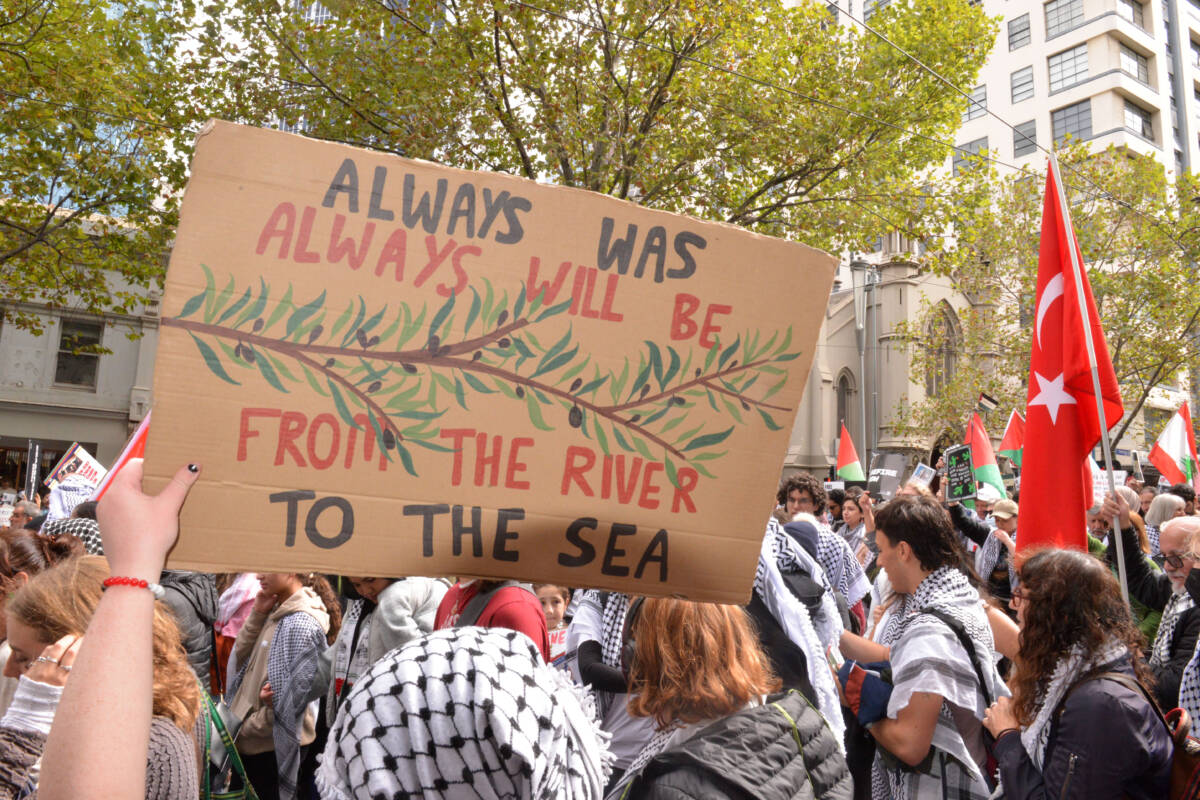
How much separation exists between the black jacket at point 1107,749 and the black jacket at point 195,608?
3476mm

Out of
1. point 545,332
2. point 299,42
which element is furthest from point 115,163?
point 545,332

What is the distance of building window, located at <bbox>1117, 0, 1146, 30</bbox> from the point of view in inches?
1403

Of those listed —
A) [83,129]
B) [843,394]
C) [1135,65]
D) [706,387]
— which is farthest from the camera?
[843,394]

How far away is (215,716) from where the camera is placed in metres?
2.65

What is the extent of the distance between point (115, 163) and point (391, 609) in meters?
9.46

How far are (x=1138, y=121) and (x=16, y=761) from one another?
42.5 meters

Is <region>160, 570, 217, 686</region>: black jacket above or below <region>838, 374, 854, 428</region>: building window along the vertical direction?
below

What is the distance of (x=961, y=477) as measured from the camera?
7785 millimetres

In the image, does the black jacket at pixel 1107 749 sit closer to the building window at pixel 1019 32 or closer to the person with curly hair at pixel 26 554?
the person with curly hair at pixel 26 554

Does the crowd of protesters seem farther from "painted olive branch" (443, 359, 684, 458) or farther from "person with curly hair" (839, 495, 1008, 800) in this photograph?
"painted olive branch" (443, 359, 684, 458)

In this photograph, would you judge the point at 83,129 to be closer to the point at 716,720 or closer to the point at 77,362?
the point at 716,720

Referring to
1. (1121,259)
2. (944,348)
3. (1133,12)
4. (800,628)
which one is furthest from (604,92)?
(1133,12)

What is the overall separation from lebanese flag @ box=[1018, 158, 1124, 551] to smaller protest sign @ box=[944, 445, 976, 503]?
116 inches

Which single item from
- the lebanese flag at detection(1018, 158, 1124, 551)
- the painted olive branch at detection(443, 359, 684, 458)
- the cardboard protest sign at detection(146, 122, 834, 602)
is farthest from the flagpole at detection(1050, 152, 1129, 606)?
the painted olive branch at detection(443, 359, 684, 458)
